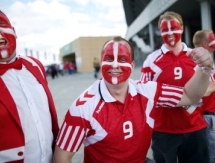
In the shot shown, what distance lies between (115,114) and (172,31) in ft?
4.48

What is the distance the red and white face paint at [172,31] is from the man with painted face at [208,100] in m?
Answer: 0.25

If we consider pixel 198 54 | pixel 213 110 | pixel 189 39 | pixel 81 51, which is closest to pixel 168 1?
pixel 189 39

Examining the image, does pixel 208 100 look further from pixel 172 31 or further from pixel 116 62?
pixel 116 62

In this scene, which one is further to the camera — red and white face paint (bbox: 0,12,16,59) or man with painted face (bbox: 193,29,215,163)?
man with painted face (bbox: 193,29,215,163)

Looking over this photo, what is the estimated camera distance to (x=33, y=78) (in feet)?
6.19

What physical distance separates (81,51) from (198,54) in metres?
35.0

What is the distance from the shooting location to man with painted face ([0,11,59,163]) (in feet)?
5.41

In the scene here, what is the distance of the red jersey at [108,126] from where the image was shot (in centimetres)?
176

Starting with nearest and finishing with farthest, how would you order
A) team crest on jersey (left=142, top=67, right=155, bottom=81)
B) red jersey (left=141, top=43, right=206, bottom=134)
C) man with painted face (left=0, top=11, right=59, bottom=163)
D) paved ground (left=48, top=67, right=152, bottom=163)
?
man with painted face (left=0, top=11, right=59, bottom=163)
red jersey (left=141, top=43, right=206, bottom=134)
team crest on jersey (left=142, top=67, right=155, bottom=81)
paved ground (left=48, top=67, right=152, bottom=163)

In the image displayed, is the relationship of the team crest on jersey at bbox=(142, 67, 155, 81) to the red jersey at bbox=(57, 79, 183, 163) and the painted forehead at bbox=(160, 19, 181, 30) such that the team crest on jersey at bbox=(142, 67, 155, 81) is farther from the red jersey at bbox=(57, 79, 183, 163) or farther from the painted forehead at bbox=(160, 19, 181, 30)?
the red jersey at bbox=(57, 79, 183, 163)

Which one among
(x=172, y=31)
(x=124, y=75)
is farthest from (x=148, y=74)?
(x=124, y=75)

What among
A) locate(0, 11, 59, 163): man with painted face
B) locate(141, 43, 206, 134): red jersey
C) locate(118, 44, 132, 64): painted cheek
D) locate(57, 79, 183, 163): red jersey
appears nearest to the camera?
locate(0, 11, 59, 163): man with painted face

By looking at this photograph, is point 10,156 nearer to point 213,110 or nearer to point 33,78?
point 33,78

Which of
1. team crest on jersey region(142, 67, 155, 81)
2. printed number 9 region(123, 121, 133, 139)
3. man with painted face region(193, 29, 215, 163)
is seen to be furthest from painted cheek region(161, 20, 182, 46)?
printed number 9 region(123, 121, 133, 139)
